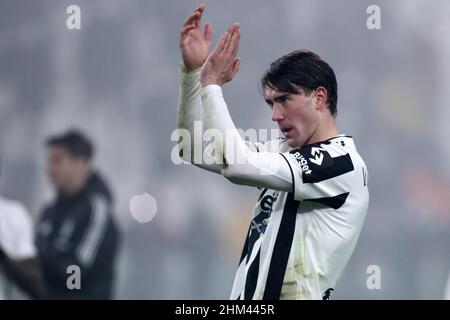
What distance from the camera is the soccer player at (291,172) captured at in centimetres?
257

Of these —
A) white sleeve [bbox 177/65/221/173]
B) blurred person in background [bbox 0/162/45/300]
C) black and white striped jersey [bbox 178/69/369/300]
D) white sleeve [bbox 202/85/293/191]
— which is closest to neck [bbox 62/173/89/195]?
blurred person in background [bbox 0/162/45/300]

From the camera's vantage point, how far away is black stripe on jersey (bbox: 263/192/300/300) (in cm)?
260

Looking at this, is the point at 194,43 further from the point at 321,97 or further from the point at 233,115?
the point at 233,115

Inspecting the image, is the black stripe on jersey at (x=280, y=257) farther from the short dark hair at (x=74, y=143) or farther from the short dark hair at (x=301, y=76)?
the short dark hair at (x=74, y=143)

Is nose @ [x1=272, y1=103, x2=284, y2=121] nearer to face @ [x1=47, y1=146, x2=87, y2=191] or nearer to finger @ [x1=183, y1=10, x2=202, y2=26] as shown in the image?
finger @ [x1=183, y1=10, x2=202, y2=26]

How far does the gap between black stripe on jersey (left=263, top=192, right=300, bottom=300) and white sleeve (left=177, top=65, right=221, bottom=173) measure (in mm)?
389

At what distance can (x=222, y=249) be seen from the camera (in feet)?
17.9

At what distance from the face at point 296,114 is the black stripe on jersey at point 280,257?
0.20 meters

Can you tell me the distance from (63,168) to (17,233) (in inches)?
23.6

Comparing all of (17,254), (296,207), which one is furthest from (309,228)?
(17,254)
